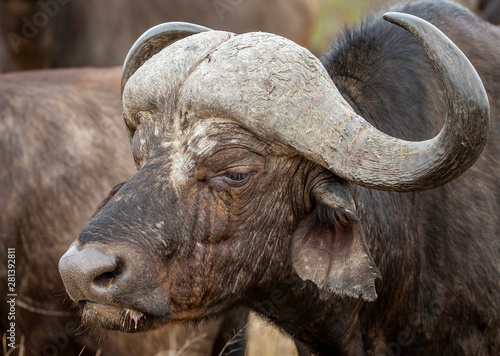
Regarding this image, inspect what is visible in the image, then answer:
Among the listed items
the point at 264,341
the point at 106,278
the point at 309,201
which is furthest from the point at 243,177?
the point at 264,341

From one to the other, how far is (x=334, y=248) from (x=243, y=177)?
1.83ft

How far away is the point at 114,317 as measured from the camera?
319 cm

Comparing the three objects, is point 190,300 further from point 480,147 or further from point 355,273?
point 480,147

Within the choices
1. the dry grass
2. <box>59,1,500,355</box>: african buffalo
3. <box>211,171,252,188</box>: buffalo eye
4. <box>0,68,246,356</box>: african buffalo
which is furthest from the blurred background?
<box>211,171,252,188</box>: buffalo eye

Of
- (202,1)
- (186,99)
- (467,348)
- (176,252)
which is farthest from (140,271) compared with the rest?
(202,1)

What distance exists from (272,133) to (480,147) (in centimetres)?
91

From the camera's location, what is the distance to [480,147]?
2.97 metres

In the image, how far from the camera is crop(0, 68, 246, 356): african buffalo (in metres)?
5.44

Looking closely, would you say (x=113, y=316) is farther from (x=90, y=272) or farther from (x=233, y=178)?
(x=233, y=178)

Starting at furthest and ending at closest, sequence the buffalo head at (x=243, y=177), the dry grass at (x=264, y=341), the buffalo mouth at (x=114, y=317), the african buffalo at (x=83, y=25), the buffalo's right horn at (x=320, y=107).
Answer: the african buffalo at (x=83, y=25), the dry grass at (x=264, y=341), the buffalo mouth at (x=114, y=317), the buffalo head at (x=243, y=177), the buffalo's right horn at (x=320, y=107)

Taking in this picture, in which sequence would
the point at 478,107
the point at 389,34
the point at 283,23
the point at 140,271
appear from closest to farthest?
the point at 478,107 < the point at 140,271 < the point at 389,34 < the point at 283,23

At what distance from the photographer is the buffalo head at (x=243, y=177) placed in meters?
3.06

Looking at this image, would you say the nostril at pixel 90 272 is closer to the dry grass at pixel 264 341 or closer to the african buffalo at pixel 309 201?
the african buffalo at pixel 309 201

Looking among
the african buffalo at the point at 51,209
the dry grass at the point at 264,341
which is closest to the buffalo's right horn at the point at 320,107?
the african buffalo at the point at 51,209
